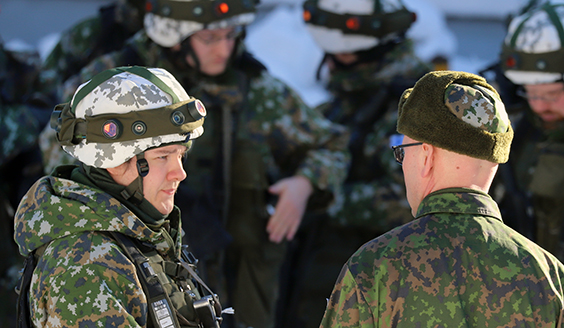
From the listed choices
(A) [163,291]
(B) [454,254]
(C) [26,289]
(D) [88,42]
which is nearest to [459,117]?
(B) [454,254]

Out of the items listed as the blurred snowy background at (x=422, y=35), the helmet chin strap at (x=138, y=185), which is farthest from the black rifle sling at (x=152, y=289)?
Result: the blurred snowy background at (x=422, y=35)

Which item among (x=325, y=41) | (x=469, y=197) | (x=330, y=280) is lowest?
(x=330, y=280)

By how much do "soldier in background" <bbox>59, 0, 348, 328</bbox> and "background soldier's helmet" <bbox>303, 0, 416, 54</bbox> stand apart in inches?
33.5

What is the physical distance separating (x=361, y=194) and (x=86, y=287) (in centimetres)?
304

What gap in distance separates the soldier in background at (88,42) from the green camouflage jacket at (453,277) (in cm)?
390

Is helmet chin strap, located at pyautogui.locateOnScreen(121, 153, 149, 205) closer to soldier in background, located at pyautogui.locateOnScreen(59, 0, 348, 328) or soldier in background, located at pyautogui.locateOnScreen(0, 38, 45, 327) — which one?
soldier in background, located at pyautogui.locateOnScreen(59, 0, 348, 328)

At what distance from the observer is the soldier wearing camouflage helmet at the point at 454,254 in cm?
192

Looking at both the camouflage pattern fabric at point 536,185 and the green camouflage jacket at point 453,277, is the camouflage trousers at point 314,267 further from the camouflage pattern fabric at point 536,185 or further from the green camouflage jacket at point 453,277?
the green camouflage jacket at point 453,277

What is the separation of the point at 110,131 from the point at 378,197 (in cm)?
283

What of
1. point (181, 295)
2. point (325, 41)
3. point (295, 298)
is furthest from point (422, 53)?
point (181, 295)

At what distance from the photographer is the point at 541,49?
4.39m

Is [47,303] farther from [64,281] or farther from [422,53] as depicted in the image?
[422,53]

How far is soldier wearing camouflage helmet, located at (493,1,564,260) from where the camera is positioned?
4.39 m

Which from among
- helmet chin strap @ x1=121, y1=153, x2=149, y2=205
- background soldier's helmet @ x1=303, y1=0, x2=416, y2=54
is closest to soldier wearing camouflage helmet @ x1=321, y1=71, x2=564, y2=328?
helmet chin strap @ x1=121, y1=153, x2=149, y2=205
